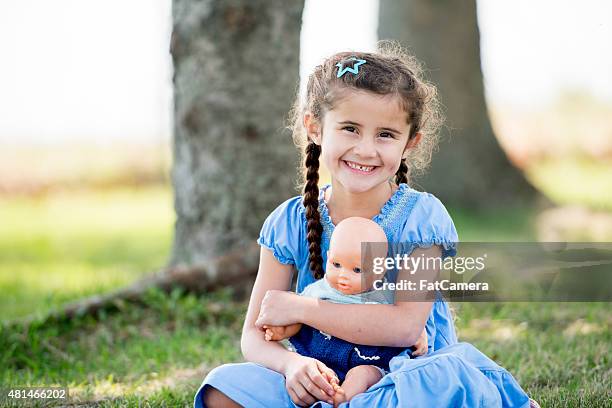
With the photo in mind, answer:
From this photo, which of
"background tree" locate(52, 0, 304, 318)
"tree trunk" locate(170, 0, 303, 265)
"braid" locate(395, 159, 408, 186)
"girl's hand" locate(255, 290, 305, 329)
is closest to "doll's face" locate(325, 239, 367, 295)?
"girl's hand" locate(255, 290, 305, 329)

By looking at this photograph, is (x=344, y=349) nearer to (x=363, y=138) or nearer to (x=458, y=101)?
(x=363, y=138)

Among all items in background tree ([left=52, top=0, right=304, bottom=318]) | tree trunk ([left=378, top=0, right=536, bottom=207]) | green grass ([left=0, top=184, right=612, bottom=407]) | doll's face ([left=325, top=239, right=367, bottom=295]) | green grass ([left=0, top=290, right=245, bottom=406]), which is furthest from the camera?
tree trunk ([left=378, top=0, right=536, bottom=207])

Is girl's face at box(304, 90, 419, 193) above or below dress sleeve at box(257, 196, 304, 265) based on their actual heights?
above

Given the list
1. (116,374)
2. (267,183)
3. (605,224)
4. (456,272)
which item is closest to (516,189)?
(605,224)

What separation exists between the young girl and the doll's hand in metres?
0.03

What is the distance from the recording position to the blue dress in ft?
8.18

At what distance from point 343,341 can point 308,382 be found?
0.21 m

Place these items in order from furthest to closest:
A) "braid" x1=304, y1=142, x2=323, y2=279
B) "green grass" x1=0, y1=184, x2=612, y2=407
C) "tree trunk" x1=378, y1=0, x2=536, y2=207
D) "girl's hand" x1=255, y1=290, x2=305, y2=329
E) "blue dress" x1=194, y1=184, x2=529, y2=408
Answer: "tree trunk" x1=378, y1=0, x2=536, y2=207 → "green grass" x1=0, y1=184, x2=612, y2=407 → "braid" x1=304, y1=142, x2=323, y2=279 → "girl's hand" x1=255, y1=290, x2=305, y2=329 → "blue dress" x1=194, y1=184, x2=529, y2=408

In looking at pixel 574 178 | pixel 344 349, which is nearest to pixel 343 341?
pixel 344 349

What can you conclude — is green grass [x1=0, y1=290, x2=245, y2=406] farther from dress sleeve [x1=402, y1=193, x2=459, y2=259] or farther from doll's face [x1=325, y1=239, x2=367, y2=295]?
dress sleeve [x1=402, y1=193, x2=459, y2=259]

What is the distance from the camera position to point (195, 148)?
16.8 feet

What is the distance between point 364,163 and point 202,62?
2.45 m

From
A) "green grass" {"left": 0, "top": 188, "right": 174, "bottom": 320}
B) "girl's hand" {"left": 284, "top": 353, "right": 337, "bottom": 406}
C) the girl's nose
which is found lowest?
"green grass" {"left": 0, "top": 188, "right": 174, "bottom": 320}

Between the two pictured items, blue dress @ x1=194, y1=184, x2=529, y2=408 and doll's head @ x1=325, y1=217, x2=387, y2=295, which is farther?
doll's head @ x1=325, y1=217, x2=387, y2=295
